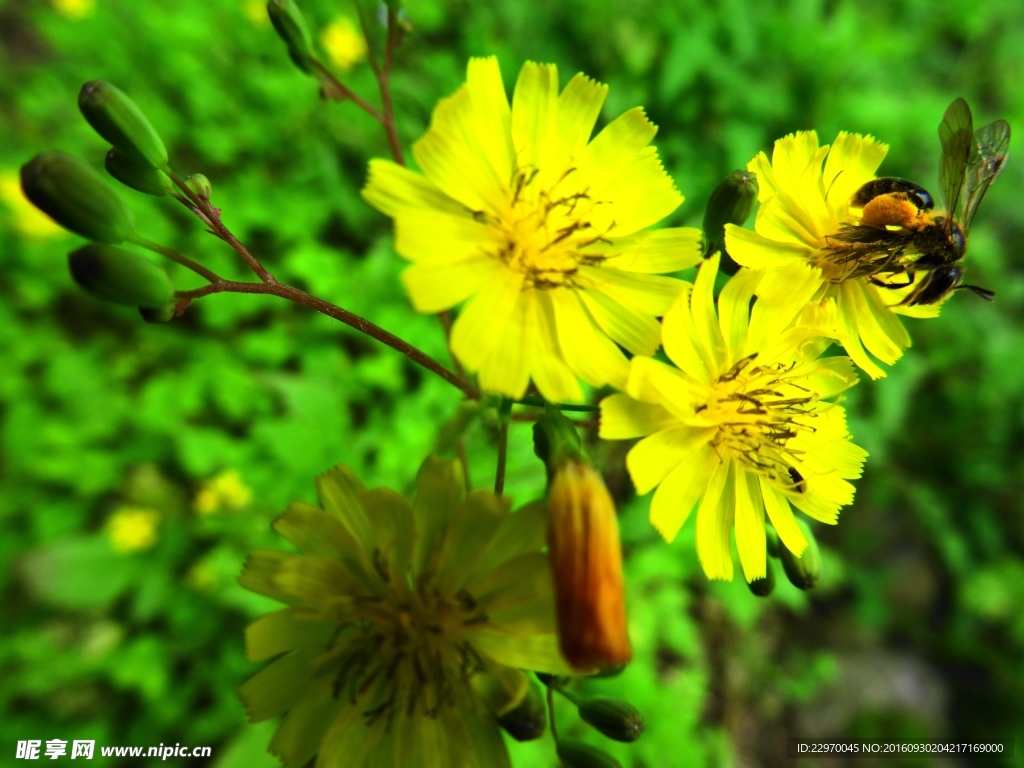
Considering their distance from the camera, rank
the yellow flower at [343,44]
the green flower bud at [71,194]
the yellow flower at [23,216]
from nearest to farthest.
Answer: the green flower bud at [71,194], the yellow flower at [23,216], the yellow flower at [343,44]

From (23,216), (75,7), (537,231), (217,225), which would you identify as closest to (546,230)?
(537,231)

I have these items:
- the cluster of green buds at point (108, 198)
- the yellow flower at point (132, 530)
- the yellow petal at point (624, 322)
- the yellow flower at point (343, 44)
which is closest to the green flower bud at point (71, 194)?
the cluster of green buds at point (108, 198)

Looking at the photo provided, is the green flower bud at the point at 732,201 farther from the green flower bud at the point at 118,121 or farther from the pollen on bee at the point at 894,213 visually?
the green flower bud at the point at 118,121

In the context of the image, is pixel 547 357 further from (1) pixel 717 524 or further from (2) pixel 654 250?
(1) pixel 717 524

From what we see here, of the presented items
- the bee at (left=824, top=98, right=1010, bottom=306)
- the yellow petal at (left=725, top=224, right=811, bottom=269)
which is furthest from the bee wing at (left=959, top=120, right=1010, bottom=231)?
the yellow petal at (left=725, top=224, right=811, bottom=269)

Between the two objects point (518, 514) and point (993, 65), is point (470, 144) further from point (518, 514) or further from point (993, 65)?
point (993, 65)

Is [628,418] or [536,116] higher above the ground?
[536,116]

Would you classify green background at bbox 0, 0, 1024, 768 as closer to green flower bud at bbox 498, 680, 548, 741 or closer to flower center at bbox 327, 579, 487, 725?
flower center at bbox 327, 579, 487, 725
